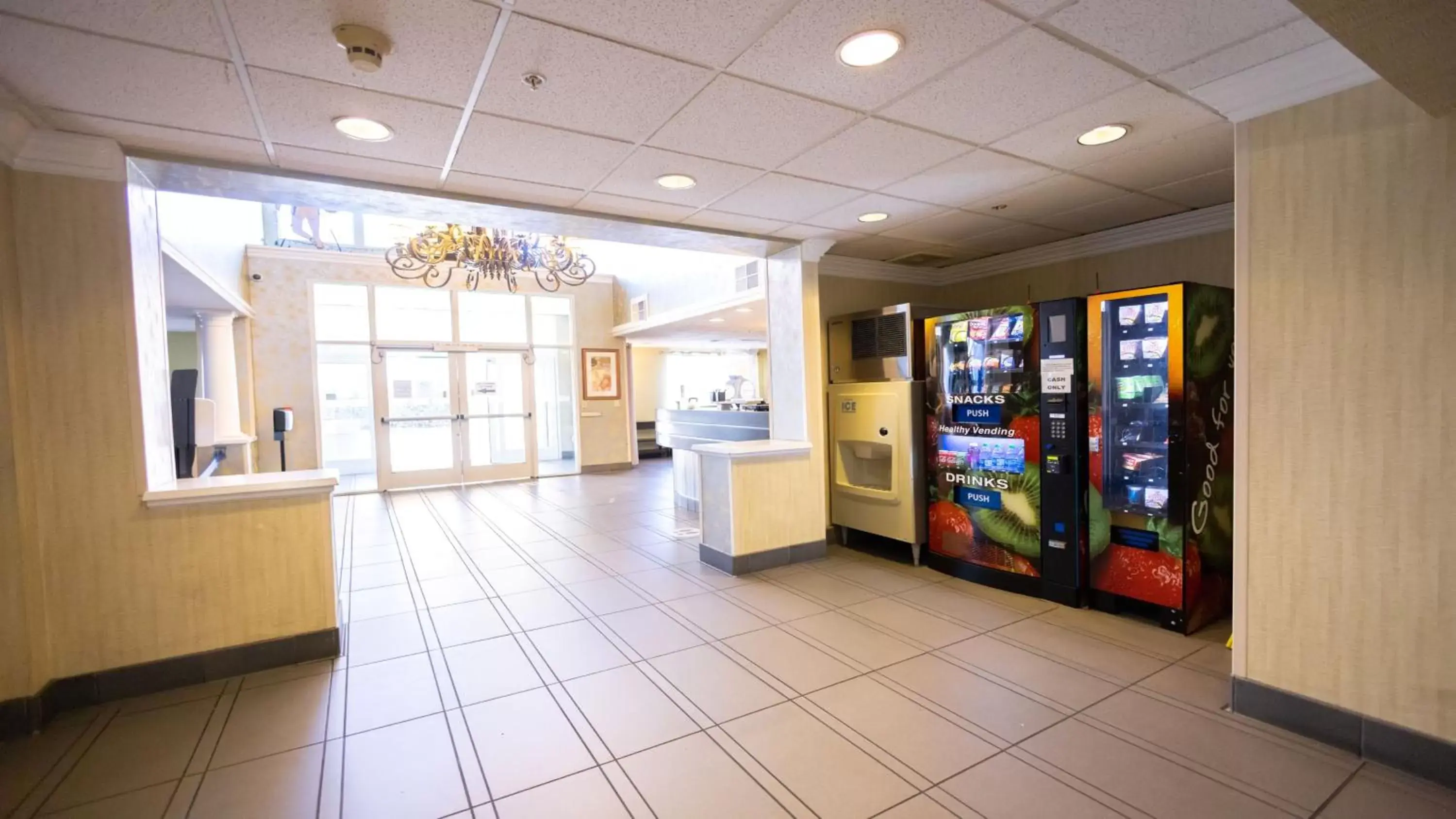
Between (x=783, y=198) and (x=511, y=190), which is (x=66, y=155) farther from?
(x=783, y=198)

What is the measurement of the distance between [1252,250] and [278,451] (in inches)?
392

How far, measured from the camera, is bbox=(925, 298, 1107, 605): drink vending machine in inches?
141

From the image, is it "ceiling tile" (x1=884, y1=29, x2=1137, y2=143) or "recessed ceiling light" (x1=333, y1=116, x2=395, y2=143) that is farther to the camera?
"recessed ceiling light" (x1=333, y1=116, x2=395, y2=143)

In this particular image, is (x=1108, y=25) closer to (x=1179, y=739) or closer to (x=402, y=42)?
(x=402, y=42)

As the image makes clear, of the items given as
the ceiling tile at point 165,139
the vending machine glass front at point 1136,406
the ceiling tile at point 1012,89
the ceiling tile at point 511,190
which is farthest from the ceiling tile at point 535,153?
the vending machine glass front at point 1136,406

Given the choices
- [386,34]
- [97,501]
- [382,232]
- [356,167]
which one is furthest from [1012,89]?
[382,232]

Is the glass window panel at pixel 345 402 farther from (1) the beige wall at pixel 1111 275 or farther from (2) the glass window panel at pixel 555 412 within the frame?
(1) the beige wall at pixel 1111 275

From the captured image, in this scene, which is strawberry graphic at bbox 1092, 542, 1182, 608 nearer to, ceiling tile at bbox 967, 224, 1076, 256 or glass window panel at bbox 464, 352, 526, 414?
→ ceiling tile at bbox 967, 224, 1076, 256

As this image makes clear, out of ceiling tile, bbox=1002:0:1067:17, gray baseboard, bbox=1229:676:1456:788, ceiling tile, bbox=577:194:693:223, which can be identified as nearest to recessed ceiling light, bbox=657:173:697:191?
ceiling tile, bbox=577:194:693:223

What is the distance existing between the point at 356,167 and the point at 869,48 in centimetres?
246

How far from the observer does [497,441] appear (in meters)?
9.22

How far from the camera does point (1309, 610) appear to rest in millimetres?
2234

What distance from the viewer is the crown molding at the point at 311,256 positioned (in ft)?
25.7

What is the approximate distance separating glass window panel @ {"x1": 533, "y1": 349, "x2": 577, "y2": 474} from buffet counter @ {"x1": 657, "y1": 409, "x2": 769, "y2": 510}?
2.51m
